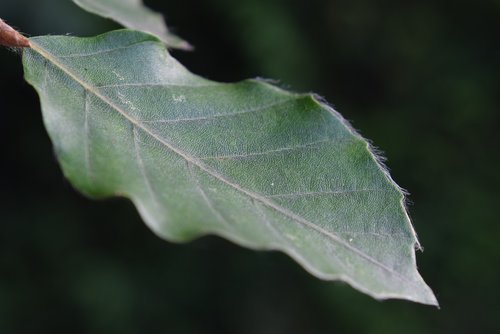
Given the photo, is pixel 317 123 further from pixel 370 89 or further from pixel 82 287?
pixel 370 89

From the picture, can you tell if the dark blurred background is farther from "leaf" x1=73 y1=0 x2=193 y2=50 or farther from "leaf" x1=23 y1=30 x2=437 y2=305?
"leaf" x1=23 y1=30 x2=437 y2=305

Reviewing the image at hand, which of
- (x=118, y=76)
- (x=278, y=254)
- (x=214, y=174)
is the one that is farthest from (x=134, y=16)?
(x=278, y=254)

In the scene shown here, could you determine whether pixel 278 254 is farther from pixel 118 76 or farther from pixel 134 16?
pixel 118 76

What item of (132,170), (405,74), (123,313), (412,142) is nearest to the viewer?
(132,170)

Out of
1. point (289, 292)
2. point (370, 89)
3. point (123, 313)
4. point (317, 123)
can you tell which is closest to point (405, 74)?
point (370, 89)

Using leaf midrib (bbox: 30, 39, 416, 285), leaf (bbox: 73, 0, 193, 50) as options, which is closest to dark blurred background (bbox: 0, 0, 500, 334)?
leaf (bbox: 73, 0, 193, 50)

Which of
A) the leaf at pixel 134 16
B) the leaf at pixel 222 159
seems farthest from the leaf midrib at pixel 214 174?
the leaf at pixel 134 16

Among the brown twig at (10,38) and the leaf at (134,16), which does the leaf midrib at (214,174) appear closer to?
the brown twig at (10,38)
